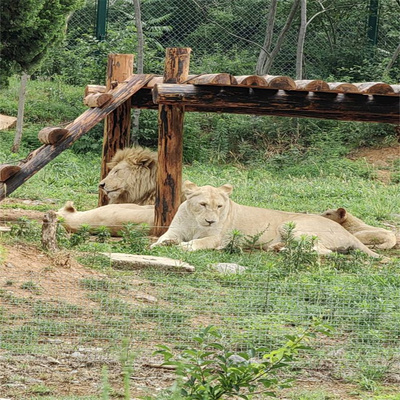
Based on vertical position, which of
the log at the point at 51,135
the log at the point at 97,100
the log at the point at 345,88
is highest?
the log at the point at 345,88

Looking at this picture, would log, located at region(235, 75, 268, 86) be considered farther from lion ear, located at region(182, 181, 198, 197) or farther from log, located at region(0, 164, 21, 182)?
log, located at region(0, 164, 21, 182)

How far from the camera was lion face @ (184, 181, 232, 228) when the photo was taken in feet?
26.5

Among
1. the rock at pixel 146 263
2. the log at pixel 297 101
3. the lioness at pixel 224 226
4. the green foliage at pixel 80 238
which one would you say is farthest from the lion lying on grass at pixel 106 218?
the rock at pixel 146 263

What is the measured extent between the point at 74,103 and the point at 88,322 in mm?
11504

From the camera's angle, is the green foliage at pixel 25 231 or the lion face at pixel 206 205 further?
the lion face at pixel 206 205

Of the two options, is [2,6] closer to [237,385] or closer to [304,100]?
[304,100]

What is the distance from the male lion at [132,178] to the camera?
954 centimetres

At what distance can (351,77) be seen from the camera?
16.3 metres

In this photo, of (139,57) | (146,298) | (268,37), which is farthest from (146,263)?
(268,37)

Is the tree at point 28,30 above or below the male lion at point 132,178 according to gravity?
above

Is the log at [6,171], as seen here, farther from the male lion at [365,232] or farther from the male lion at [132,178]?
the male lion at [365,232]

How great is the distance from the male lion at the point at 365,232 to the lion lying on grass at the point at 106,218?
202 cm

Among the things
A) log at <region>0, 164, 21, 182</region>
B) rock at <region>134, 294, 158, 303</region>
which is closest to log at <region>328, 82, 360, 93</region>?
log at <region>0, 164, 21, 182</region>

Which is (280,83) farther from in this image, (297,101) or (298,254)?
(298,254)
